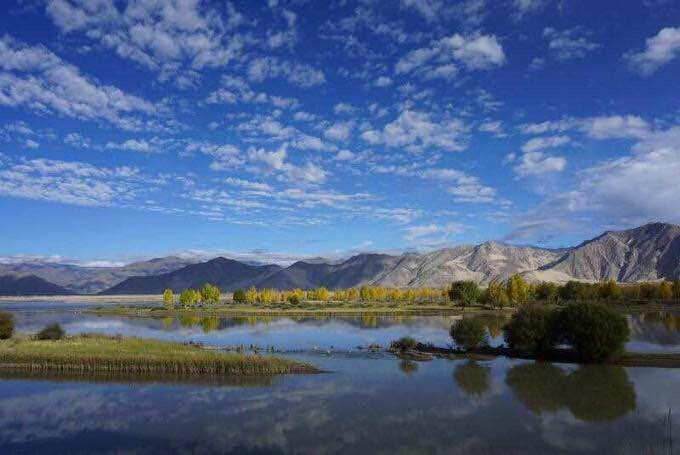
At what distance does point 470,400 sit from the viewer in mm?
36344

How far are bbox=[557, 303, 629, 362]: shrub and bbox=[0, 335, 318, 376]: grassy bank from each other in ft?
80.7

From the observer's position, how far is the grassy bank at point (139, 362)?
46.6m

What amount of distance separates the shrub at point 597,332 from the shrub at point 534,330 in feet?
9.84

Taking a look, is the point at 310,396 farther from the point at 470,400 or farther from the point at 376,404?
the point at 470,400

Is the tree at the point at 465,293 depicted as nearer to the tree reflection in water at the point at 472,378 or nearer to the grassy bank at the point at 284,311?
the grassy bank at the point at 284,311

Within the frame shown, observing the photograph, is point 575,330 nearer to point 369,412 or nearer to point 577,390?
point 577,390

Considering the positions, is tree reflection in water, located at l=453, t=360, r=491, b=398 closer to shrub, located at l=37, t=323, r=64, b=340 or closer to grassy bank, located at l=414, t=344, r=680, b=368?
grassy bank, located at l=414, t=344, r=680, b=368

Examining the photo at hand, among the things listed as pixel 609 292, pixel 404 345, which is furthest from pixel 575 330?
pixel 609 292

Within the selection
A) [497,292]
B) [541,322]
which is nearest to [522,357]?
[541,322]

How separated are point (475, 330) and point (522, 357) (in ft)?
18.8

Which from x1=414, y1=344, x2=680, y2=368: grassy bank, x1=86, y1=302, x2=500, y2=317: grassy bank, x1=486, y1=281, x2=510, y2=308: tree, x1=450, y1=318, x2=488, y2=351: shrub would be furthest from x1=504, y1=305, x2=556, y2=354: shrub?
x1=486, y1=281, x2=510, y2=308: tree

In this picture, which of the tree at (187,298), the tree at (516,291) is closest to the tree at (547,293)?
the tree at (516,291)

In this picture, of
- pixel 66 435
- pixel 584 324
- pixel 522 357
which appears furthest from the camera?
pixel 522 357

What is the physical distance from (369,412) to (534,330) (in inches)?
1121
